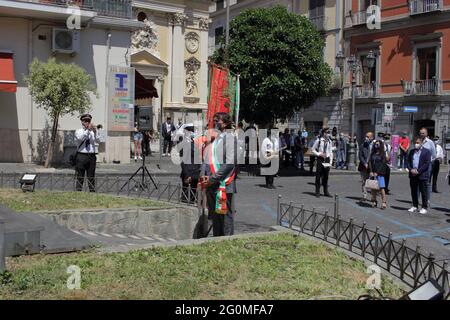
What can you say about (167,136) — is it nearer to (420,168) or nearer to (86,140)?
(86,140)

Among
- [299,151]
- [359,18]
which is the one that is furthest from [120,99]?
[359,18]

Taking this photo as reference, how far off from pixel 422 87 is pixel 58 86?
21739mm

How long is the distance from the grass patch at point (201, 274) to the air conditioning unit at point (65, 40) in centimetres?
1486

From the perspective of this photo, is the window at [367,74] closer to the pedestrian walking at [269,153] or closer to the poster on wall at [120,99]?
the poster on wall at [120,99]

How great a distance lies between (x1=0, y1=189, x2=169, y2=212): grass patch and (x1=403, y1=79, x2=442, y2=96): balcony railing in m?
24.9

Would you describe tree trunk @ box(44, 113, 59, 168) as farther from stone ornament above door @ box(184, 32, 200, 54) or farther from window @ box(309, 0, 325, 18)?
window @ box(309, 0, 325, 18)

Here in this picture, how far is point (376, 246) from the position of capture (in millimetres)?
6621

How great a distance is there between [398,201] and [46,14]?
1307 cm

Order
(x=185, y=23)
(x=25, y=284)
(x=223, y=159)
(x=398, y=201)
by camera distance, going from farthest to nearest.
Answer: (x=185, y=23), (x=398, y=201), (x=223, y=159), (x=25, y=284)

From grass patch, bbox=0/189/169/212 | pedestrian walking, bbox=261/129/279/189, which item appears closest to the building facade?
pedestrian walking, bbox=261/129/279/189

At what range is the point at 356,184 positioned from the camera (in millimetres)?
18922

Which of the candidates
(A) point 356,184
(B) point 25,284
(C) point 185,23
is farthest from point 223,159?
(C) point 185,23

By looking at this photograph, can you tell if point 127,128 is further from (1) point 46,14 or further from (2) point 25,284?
(2) point 25,284

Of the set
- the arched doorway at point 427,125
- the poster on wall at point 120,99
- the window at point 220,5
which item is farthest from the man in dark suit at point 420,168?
the window at point 220,5
